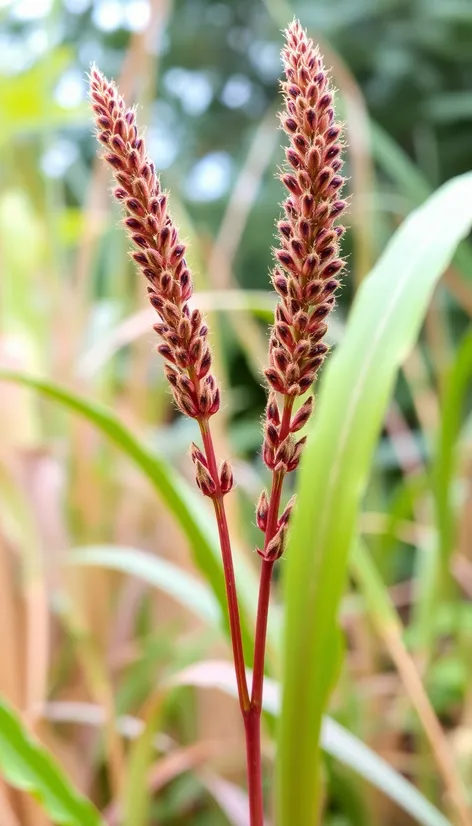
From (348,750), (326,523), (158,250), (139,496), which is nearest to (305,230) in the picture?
(158,250)

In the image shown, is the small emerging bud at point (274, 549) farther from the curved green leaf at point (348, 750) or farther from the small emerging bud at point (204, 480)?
the curved green leaf at point (348, 750)

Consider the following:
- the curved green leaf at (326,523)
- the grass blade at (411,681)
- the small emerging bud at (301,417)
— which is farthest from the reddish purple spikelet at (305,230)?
the grass blade at (411,681)

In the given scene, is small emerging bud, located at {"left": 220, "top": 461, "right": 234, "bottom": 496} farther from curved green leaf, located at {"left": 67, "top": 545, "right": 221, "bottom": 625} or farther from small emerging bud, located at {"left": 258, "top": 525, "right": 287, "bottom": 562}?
curved green leaf, located at {"left": 67, "top": 545, "right": 221, "bottom": 625}

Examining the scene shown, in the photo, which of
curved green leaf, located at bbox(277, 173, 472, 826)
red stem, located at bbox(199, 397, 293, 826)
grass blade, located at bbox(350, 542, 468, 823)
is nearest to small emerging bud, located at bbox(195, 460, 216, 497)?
red stem, located at bbox(199, 397, 293, 826)

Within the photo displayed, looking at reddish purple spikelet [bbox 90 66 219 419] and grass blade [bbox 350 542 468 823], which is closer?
reddish purple spikelet [bbox 90 66 219 419]

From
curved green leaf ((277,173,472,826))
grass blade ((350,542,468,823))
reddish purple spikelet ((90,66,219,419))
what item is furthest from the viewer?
grass blade ((350,542,468,823))

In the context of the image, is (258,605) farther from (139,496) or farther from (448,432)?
(139,496)

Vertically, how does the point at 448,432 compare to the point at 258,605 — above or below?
above
